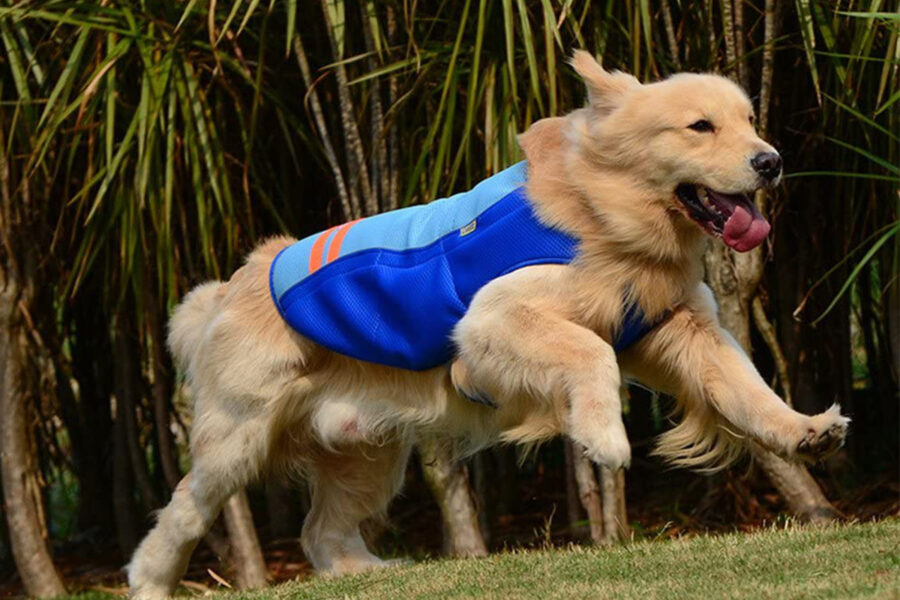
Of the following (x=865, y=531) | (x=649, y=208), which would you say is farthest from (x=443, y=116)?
(x=865, y=531)

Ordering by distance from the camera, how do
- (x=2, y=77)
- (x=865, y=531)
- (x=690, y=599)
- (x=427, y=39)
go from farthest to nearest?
(x=2, y=77) → (x=427, y=39) → (x=865, y=531) → (x=690, y=599)

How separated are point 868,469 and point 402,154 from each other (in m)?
2.92

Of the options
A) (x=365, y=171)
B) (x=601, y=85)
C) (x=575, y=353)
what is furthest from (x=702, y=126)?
(x=365, y=171)

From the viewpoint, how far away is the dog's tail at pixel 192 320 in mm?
5094

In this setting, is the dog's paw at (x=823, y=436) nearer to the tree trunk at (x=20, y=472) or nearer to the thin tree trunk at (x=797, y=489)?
the thin tree trunk at (x=797, y=489)

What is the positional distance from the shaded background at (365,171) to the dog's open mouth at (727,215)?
1355 mm

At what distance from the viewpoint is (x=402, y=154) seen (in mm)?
6277

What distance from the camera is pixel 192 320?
516cm

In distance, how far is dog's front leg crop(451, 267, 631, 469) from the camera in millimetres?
3816

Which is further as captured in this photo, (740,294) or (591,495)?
(591,495)

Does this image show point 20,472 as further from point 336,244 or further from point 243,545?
point 336,244

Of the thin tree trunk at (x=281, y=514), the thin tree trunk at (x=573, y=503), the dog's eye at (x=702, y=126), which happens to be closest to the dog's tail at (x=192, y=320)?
the dog's eye at (x=702, y=126)

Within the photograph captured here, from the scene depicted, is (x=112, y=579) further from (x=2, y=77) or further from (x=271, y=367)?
(x=271, y=367)

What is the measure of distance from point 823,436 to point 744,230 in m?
0.60
